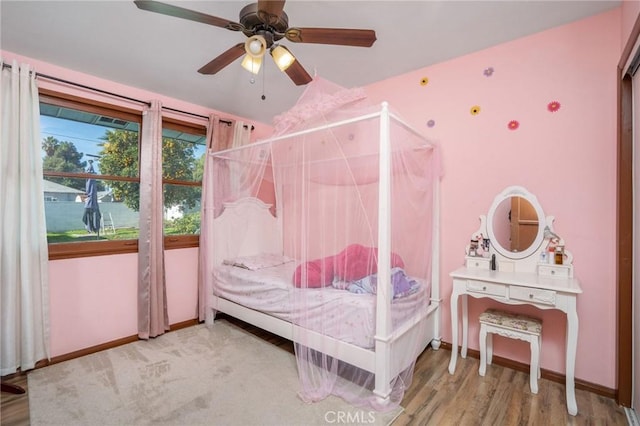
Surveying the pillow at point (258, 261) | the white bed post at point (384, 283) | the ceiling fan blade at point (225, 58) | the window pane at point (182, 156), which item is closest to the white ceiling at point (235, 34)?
the ceiling fan blade at point (225, 58)

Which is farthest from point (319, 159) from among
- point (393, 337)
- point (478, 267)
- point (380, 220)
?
point (478, 267)

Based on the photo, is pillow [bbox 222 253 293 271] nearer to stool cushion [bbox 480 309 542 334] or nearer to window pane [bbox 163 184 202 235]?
A: window pane [bbox 163 184 202 235]

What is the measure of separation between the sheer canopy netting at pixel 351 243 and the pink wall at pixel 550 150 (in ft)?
2.28

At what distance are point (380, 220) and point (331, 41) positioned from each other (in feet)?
3.70

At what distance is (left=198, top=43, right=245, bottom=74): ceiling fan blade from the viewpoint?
178cm

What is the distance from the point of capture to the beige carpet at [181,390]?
1908mm

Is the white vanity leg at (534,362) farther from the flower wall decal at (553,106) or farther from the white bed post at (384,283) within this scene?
the flower wall decal at (553,106)

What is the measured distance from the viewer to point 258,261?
126 inches

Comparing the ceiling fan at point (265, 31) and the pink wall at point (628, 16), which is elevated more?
the pink wall at point (628, 16)

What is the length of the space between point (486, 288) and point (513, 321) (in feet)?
1.07

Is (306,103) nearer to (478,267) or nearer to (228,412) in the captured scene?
(478,267)

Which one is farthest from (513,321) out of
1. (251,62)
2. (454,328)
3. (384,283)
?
(251,62)

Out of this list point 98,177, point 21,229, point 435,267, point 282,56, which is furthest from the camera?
point 98,177

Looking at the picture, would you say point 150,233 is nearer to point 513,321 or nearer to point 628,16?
point 513,321
